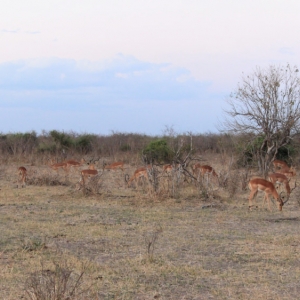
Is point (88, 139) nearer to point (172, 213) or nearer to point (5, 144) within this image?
point (5, 144)

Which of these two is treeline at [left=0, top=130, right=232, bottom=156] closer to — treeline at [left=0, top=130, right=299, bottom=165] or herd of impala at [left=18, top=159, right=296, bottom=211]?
treeline at [left=0, top=130, right=299, bottom=165]

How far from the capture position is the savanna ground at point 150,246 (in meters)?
5.85

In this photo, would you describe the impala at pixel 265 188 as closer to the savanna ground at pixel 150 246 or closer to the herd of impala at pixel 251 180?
the herd of impala at pixel 251 180

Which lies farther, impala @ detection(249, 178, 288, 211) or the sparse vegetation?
impala @ detection(249, 178, 288, 211)

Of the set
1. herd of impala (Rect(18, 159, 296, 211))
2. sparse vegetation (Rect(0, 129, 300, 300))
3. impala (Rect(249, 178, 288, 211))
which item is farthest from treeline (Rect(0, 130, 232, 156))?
impala (Rect(249, 178, 288, 211))

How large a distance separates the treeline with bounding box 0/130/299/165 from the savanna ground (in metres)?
10.3

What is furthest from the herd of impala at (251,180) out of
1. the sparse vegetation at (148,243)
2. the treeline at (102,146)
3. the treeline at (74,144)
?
the treeline at (74,144)

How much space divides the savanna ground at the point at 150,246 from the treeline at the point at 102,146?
10.3 m

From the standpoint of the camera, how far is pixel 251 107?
1934 centimetres

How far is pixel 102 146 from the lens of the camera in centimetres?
3138

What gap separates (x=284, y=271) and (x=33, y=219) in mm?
5587

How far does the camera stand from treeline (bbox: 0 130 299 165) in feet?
79.7

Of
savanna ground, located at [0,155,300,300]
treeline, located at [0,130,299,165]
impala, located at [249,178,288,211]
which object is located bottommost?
savanna ground, located at [0,155,300,300]

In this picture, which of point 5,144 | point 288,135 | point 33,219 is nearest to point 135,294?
point 33,219
